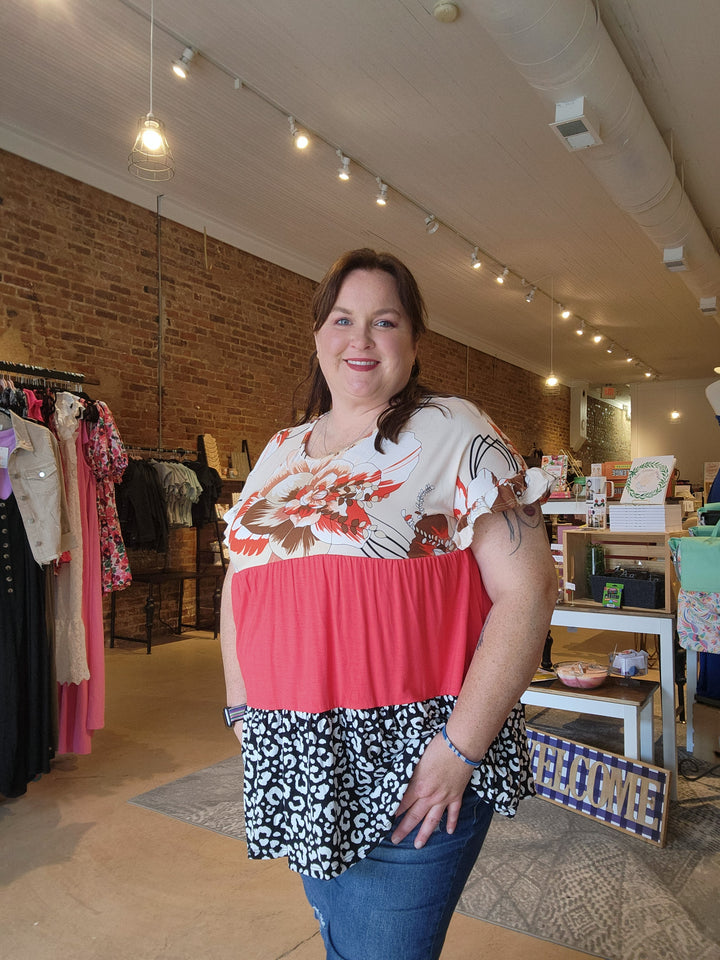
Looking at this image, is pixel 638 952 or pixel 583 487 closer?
pixel 638 952

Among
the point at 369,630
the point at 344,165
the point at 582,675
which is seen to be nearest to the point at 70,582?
the point at 582,675

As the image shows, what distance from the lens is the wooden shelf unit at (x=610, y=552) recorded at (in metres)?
3.44

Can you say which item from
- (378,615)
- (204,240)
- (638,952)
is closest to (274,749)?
(378,615)

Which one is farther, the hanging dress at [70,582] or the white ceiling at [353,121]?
the white ceiling at [353,121]

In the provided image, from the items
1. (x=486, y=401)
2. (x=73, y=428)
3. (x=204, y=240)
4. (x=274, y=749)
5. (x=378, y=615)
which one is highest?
(x=204, y=240)

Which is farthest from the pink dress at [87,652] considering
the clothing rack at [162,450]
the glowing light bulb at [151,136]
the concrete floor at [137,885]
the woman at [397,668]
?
the clothing rack at [162,450]

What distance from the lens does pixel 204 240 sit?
698 centimetres

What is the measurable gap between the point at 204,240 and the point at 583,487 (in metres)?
4.58

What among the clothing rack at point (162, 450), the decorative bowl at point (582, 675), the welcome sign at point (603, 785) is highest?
the clothing rack at point (162, 450)

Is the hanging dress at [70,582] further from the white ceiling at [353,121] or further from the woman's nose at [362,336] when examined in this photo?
the white ceiling at [353,121]

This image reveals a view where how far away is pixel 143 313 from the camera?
641 centimetres

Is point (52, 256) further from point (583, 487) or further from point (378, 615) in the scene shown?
point (378, 615)

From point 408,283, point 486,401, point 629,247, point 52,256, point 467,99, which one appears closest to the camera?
point 408,283

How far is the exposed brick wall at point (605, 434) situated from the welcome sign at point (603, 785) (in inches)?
540
